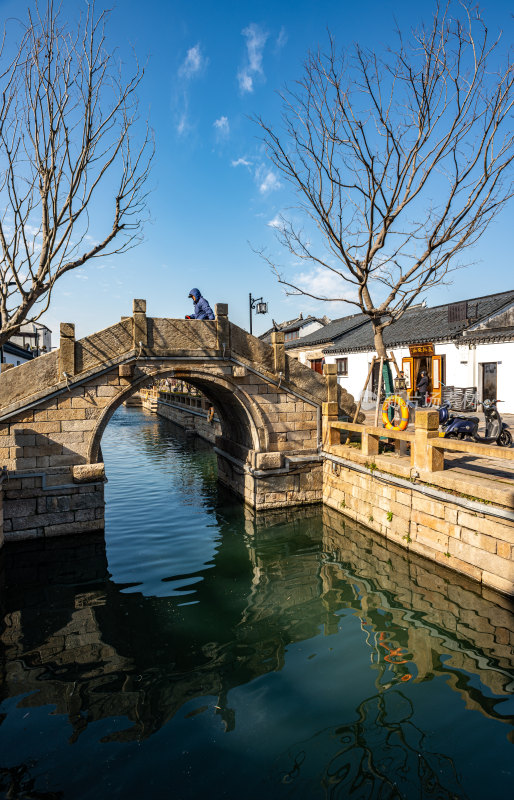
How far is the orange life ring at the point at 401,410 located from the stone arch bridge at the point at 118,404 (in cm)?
179

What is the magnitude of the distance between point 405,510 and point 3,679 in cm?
687

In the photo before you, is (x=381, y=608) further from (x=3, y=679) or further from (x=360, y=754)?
(x=3, y=679)

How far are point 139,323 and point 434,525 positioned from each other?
291 inches

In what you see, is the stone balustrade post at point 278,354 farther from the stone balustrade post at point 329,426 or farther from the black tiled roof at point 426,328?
the black tiled roof at point 426,328

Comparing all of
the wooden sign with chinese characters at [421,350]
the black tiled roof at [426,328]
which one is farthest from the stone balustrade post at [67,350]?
the wooden sign with chinese characters at [421,350]

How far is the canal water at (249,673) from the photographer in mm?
4012

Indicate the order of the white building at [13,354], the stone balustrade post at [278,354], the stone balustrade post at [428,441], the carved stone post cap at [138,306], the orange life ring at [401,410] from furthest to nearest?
the white building at [13,354] < the stone balustrade post at [278,354] < the carved stone post cap at [138,306] < the orange life ring at [401,410] < the stone balustrade post at [428,441]

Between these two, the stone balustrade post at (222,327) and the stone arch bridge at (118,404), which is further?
the stone balustrade post at (222,327)

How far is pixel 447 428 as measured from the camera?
34.3ft

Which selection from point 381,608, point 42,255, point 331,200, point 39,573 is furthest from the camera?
point 331,200

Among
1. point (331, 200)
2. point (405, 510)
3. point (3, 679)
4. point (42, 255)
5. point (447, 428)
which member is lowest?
point (3, 679)

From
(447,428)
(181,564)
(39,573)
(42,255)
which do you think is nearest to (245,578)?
(181,564)

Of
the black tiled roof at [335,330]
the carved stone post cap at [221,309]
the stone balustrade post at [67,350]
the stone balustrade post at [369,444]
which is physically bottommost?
the stone balustrade post at [369,444]

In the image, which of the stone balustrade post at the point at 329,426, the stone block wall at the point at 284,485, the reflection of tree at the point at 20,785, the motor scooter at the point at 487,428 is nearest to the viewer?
the reflection of tree at the point at 20,785
